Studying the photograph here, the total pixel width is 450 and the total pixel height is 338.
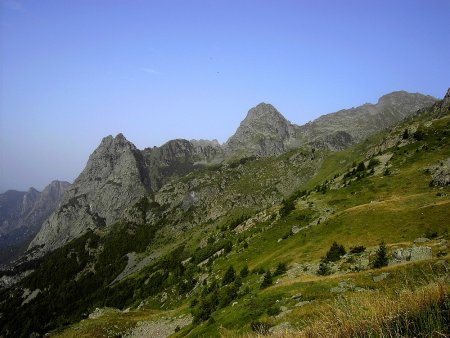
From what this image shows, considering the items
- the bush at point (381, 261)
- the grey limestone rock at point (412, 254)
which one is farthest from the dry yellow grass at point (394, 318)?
the bush at point (381, 261)

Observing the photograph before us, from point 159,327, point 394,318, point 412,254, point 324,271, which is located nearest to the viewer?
→ point 394,318

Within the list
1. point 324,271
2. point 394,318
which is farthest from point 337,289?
point 394,318

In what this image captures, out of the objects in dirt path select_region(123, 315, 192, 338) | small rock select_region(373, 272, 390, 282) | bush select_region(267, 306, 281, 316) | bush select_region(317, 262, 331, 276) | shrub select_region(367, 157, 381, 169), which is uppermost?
shrub select_region(367, 157, 381, 169)

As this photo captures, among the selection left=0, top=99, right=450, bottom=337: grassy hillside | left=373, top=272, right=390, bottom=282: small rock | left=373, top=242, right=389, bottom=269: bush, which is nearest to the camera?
left=0, top=99, right=450, bottom=337: grassy hillside

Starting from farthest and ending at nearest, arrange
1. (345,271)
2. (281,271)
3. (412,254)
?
(281,271) → (345,271) → (412,254)

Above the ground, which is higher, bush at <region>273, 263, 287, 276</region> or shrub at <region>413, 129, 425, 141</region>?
shrub at <region>413, 129, 425, 141</region>

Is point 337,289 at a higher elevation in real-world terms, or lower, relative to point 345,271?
higher

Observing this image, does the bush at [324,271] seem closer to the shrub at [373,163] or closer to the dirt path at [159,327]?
the dirt path at [159,327]

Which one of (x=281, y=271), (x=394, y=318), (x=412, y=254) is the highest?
(x=394, y=318)

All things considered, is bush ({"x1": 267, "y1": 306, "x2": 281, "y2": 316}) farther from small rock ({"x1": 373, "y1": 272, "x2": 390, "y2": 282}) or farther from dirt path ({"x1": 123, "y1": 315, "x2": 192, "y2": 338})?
dirt path ({"x1": 123, "y1": 315, "x2": 192, "y2": 338})

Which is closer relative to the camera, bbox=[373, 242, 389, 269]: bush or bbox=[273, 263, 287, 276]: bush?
bbox=[373, 242, 389, 269]: bush

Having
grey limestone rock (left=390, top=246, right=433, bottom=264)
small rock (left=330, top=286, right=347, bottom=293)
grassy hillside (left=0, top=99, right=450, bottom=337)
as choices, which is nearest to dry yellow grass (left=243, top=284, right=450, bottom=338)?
grassy hillside (left=0, top=99, right=450, bottom=337)

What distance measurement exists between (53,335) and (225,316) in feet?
122

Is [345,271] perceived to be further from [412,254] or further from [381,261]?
[412,254]
